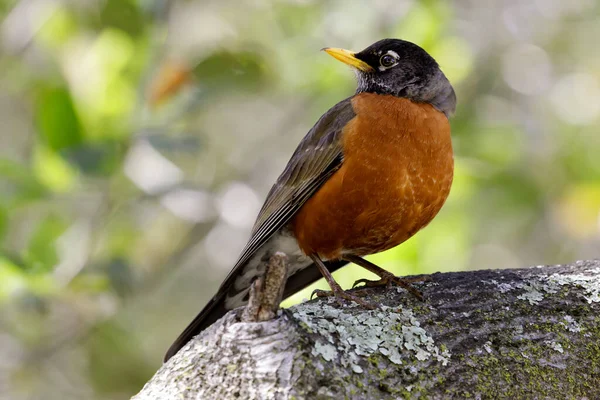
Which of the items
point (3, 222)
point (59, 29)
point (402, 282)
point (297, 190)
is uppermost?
point (59, 29)

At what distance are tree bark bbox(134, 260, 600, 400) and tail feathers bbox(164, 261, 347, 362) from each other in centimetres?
85

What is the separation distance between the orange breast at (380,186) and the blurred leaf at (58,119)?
148cm

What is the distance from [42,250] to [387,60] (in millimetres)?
2053

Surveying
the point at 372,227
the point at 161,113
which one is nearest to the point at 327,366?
the point at 372,227

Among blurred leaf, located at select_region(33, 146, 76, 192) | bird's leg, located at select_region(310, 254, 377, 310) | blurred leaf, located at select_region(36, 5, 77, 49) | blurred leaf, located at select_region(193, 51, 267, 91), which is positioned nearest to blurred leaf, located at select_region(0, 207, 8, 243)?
blurred leaf, located at select_region(33, 146, 76, 192)

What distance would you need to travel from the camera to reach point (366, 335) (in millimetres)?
2023

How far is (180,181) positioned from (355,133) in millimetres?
1657

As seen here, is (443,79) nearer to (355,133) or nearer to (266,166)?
(355,133)

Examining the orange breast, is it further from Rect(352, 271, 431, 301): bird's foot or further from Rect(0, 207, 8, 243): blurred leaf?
Rect(0, 207, 8, 243): blurred leaf

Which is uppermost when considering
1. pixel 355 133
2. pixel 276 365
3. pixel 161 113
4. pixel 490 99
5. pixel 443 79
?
pixel 490 99

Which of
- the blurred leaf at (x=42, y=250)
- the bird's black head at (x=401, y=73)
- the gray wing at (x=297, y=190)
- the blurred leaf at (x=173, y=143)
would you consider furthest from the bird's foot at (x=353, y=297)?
the blurred leaf at (x=42, y=250)

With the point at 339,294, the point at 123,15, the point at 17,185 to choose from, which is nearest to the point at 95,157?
the point at 17,185

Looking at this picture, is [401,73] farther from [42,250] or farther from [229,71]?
[42,250]

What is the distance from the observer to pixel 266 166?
619cm
